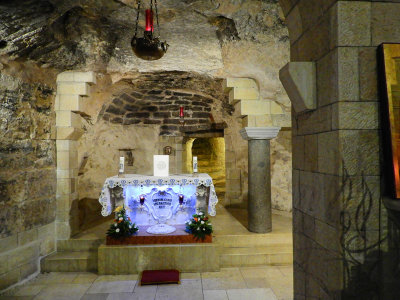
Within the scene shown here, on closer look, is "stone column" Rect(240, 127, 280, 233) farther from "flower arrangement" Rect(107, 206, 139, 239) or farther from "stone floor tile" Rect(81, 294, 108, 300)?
"stone floor tile" Rect(81, 294, 108, 300)

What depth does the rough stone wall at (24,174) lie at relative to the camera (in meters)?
3.94

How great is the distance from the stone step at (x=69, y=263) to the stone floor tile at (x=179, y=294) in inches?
55.7

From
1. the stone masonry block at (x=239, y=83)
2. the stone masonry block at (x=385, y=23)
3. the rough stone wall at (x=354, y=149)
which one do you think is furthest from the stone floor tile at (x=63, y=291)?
the stone masonry block at (x=385, y=23)

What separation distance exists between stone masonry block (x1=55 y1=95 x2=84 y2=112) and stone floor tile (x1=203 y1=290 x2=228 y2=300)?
3.73 metres

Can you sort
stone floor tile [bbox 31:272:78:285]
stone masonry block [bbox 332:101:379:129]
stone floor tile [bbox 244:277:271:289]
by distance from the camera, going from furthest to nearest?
stone floor tile [bbox 31:272:78:285] → stone floor tile [bbox 244:277:271:289] → stone masonry block [bbox 332:101:379:129]

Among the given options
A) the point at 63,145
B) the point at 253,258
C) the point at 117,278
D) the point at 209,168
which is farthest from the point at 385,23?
the point at 209,168

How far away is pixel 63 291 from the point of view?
3990 mm

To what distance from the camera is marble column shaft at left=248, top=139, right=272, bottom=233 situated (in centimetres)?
538

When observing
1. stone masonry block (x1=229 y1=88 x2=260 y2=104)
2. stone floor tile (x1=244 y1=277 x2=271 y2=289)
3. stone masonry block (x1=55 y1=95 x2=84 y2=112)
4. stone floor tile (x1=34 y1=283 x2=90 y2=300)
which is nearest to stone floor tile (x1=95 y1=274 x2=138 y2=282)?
stone floor tile (x1=34 y1=283 x2=90 y2=300)

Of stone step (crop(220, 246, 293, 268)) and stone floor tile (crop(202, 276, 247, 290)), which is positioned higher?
stone step (crop(220, 246, 293, 268))

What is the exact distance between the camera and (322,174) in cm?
177

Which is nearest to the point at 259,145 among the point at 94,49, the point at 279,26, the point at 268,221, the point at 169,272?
the point at 268,221

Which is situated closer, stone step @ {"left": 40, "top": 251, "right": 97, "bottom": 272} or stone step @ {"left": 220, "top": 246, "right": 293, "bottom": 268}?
stone step @ {"left": 40, "top": 251, "right": 97, "bottom": 272}

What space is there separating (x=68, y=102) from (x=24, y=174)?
1.46m
